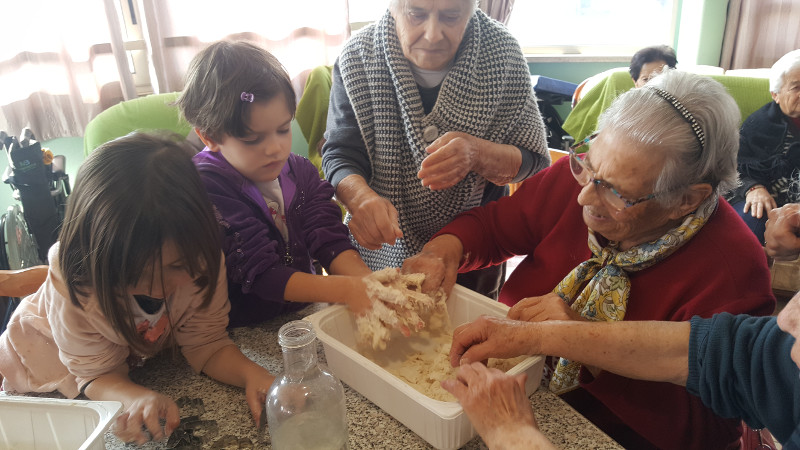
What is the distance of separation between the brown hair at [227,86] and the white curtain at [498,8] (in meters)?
3.77

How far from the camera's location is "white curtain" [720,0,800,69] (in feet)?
14.3

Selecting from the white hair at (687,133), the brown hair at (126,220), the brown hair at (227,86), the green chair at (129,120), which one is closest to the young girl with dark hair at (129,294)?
the brown hair at (126,220)

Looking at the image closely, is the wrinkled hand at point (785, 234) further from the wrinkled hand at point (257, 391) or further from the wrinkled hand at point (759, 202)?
the wrinkled hand at point (257, 391)

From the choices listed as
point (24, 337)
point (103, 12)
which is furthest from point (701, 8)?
point (24, 337)

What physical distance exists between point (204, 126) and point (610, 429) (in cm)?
118

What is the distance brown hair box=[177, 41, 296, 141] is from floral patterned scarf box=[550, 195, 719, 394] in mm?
844

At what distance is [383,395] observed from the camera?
0.95 meters

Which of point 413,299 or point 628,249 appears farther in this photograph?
point 628,249

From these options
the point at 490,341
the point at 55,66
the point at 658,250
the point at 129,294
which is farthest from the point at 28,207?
the point at 658,250

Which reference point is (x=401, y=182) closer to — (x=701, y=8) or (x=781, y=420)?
(x=781, y=420)

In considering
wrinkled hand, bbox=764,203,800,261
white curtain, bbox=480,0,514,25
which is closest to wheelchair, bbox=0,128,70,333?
wrinkled hand, bbox=764,203,800,261

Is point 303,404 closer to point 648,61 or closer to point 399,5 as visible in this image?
point 399,5

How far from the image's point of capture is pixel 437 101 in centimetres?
156

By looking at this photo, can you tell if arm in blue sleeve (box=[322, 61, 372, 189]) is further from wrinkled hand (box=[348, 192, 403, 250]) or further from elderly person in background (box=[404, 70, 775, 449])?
elderly person in background (box=[404, 70, 775, 449])
